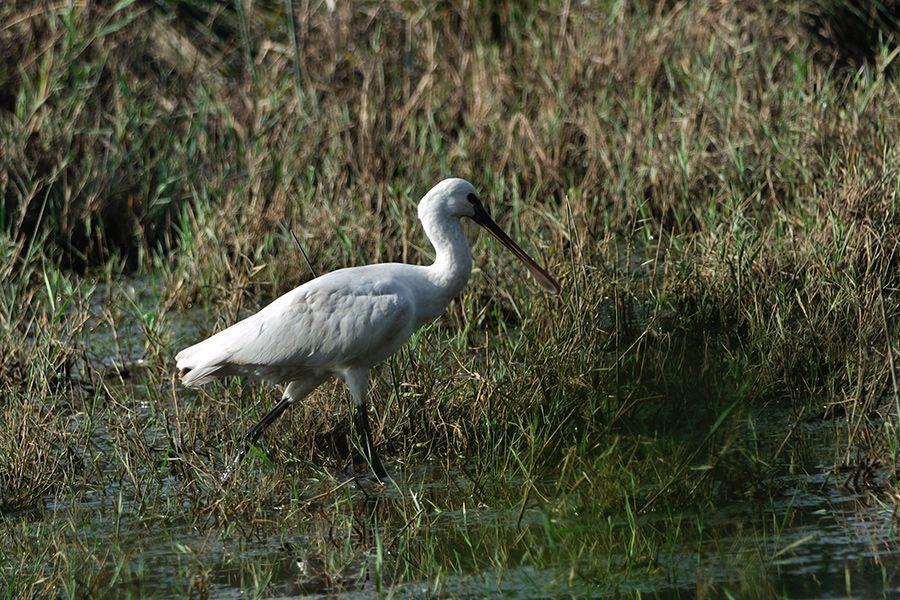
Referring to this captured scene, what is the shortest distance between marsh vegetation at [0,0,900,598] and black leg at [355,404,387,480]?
9 centimetres

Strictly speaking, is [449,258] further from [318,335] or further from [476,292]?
[476,292]

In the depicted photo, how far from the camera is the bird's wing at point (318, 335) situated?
522 cm

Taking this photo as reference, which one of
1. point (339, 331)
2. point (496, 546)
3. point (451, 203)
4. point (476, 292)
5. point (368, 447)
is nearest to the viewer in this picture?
point (496, 546)

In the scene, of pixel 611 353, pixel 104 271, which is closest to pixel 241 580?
pixel 611 353

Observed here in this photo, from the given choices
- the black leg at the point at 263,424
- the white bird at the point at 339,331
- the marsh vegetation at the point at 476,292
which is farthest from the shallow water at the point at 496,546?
the white bird at the point at 339,331

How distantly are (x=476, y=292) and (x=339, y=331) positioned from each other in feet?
4.62

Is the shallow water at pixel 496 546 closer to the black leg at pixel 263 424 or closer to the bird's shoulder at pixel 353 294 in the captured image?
the black leg at pixel 263 424

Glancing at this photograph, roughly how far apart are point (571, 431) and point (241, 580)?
1.36 meters

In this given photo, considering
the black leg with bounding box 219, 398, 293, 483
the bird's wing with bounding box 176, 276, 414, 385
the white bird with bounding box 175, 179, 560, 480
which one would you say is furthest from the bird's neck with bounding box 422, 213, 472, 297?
the black leg with bounding box 219, 398, 293, 483

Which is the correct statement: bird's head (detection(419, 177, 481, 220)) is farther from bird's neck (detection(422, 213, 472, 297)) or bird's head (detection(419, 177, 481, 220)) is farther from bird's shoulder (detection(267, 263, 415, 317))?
bird's shoulder (detection(267, 263, 415, 317))

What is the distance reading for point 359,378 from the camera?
5.35m

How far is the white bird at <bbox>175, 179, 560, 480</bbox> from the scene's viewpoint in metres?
5.23

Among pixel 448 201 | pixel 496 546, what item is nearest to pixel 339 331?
pixel 448 201

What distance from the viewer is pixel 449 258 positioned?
546cm
